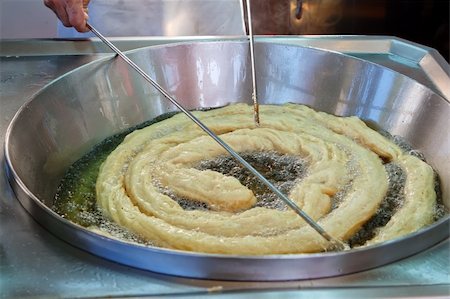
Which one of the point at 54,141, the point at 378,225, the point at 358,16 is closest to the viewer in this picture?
the point at 378,225

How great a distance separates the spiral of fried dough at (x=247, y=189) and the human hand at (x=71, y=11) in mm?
421

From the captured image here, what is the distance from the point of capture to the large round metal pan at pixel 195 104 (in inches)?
41.6

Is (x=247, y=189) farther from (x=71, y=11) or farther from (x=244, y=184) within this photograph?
(x=71, y=11)

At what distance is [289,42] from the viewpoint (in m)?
2.03

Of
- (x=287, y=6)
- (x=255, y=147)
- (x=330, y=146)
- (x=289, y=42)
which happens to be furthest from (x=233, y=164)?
(x=287, y=6)

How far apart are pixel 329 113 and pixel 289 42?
1.03ft

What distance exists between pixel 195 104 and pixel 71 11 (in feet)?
1.69

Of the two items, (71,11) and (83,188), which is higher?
(71,11)

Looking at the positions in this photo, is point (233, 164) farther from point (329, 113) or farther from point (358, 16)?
point (358, 16)

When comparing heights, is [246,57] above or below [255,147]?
above

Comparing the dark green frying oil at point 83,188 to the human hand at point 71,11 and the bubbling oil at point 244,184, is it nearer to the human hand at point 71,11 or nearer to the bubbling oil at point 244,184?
the bubbling oil at point 244,184

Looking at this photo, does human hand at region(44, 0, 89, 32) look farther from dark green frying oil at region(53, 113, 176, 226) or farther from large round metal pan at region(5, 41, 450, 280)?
dark green frying oil at region(53, 113, 176, 226)

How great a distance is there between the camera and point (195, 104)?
1.97m

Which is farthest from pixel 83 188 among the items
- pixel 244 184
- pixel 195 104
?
pixel 195 104
